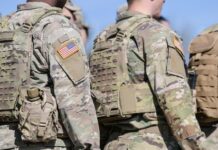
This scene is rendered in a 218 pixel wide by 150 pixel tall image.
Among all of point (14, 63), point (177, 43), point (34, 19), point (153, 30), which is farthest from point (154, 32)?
point (14, 63)

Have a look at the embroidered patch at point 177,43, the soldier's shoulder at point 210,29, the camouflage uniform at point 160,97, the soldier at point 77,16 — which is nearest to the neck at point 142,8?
the camouflage uniform at point 160,97

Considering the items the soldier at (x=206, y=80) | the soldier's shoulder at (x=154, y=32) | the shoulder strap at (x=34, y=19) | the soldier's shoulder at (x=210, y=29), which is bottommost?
the soldier at (x=206, y=80)

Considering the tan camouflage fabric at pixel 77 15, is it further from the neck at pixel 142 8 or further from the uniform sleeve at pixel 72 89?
the uniform sleeve at pixel 72 89

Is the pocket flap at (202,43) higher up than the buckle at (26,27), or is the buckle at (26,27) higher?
the buckle at (26,27)

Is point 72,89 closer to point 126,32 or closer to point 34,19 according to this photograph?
point 34,19

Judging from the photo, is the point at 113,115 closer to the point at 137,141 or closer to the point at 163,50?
the point at 137,141

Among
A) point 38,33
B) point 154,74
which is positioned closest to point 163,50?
point 154,74

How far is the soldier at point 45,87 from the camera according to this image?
4312mm

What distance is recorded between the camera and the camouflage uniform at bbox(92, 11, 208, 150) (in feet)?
15.3

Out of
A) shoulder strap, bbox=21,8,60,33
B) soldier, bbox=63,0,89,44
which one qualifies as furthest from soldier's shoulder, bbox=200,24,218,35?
shoulder strap, bbox=21,8,60,33

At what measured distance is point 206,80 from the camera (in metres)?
5.27

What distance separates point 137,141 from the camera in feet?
15.9

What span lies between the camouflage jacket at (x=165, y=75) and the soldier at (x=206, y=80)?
45cm

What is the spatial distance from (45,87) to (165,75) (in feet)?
2.74
